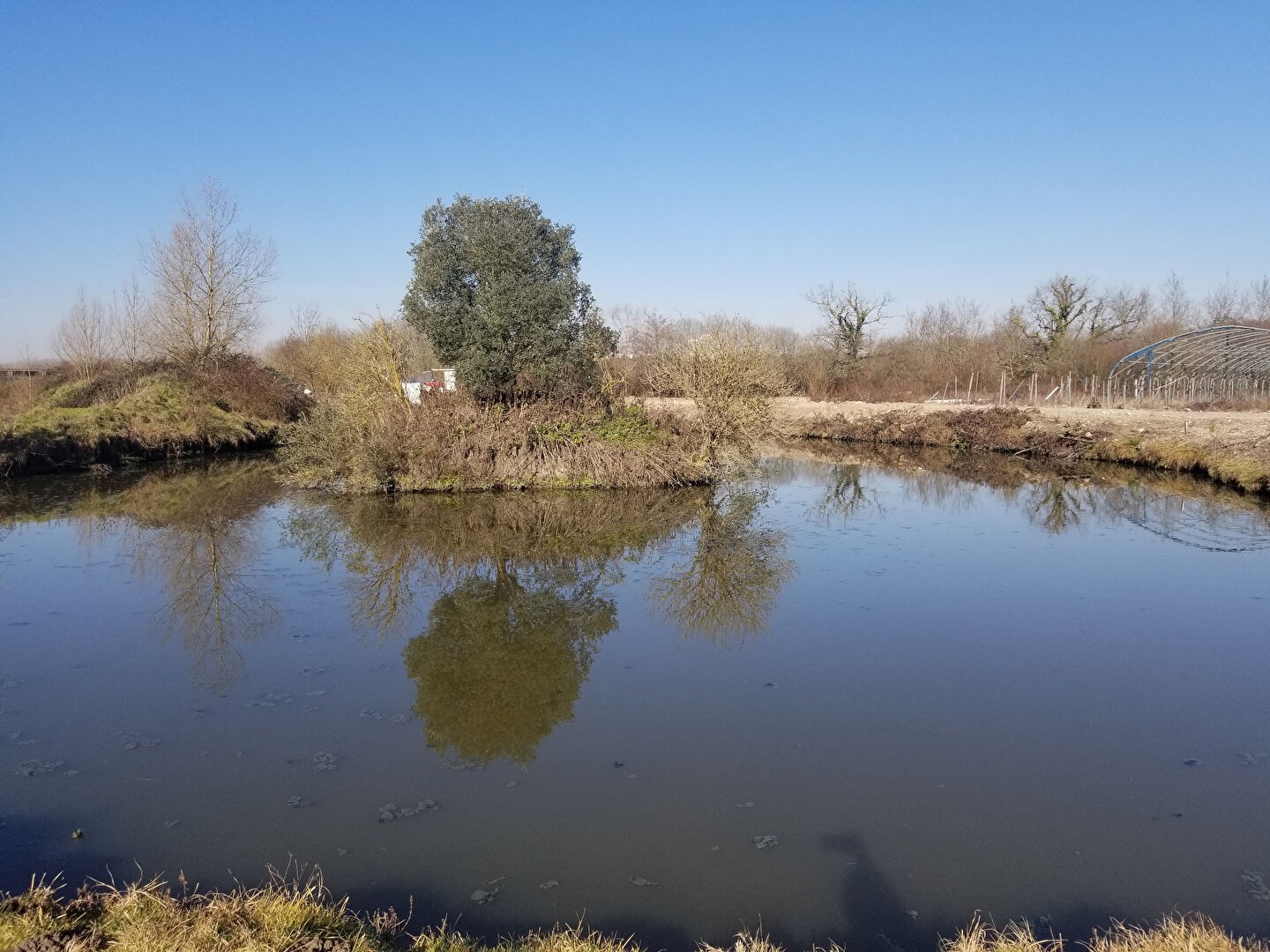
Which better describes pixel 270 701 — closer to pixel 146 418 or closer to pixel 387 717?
pixel 387 717

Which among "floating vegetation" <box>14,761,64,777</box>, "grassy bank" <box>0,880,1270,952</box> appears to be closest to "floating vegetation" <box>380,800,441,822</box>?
"grassy bank" <box>0,880,1270,952</box>

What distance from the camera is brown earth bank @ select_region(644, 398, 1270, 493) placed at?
18953 millimetres

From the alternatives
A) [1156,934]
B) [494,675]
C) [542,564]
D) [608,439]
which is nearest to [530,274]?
[608,439]

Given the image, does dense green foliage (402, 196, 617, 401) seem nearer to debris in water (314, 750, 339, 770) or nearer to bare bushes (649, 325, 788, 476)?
bare bushes (649, 325, 788, 476)

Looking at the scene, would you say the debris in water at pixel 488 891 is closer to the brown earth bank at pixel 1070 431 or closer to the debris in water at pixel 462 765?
the debris in water at pixel 462 765

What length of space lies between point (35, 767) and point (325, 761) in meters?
1.95

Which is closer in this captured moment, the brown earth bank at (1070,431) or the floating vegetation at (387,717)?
the floating vegetation at (387,717)

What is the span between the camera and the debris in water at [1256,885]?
4.32m

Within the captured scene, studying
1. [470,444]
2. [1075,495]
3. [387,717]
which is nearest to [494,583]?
[387,717]

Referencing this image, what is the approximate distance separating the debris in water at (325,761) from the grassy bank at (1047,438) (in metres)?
18.8

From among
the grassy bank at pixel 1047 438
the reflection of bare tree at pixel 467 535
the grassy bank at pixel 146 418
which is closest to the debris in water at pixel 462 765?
the reflection of bare tree at pixel 467 535

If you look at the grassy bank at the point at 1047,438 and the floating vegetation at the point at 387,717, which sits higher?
the grassy bank at the point at 1047,438

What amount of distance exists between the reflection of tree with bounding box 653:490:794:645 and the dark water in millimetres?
59

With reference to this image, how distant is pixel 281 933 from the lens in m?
3.49
